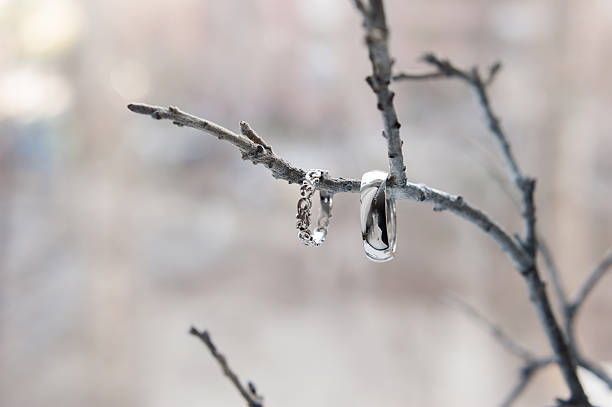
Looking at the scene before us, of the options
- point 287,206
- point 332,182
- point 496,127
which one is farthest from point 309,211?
point 287,206

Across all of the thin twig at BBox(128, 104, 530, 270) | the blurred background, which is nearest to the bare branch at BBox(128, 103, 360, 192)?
the thin twig at BBox(128, 104, 530, 270)

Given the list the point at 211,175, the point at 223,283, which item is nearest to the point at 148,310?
the point at 223,283

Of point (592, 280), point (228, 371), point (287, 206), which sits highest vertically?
point (287, 206)

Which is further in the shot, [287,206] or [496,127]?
[287,206]

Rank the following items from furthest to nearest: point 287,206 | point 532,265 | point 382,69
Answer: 1. point 287,206
2. point 532,265
3. point 382,69

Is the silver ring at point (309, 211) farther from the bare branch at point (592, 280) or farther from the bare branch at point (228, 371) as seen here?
the bare branch at point (592, 280)

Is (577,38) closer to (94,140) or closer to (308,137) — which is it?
(308,137)

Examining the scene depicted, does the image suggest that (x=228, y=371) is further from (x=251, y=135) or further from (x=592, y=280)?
(x=592, y=280)
